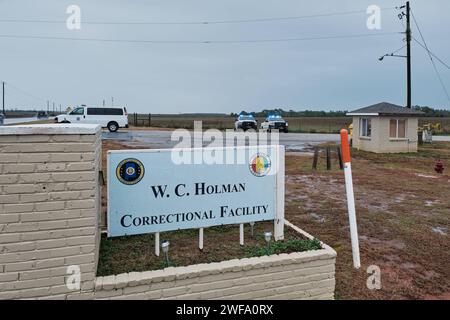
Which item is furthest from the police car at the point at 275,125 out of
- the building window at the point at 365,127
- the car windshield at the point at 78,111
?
the car windshield at the point at 78,111

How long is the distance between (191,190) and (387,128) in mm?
18243

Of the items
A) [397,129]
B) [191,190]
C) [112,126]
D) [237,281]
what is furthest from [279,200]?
[112,126]

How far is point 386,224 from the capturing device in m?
6.73

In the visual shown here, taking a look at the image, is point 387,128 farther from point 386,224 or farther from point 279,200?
point 279,200

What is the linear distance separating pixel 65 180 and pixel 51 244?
22.6 inches

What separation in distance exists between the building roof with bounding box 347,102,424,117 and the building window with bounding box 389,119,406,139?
19.7 inches

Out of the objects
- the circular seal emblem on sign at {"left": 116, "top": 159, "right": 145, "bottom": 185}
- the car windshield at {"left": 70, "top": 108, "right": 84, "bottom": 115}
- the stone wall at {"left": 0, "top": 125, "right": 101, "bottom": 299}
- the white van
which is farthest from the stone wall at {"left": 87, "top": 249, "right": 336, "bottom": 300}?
the car windshield at {"left": 70, "top": 108, "right": 84, "bottom": 115}

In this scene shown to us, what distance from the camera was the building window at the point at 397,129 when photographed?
20.5m

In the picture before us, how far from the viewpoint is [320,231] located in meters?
6.29

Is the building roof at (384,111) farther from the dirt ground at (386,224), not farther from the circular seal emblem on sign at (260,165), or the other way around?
the circular seal emblem on sign at (260,165)

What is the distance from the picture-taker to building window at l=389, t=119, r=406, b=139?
20.5 meters

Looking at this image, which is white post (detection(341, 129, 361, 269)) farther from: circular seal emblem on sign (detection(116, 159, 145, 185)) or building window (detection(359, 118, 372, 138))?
building window (detection(359, 118, 372, 138))
